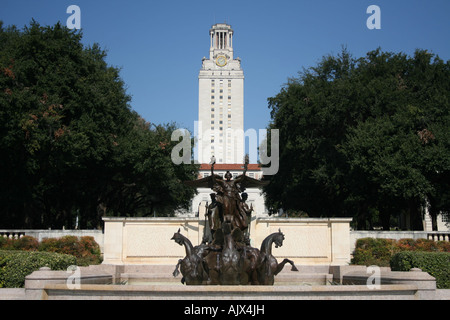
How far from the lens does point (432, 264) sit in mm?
17609

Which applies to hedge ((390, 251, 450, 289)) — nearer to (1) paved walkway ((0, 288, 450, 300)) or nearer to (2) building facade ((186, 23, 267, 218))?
(1) paved walkway ((0, 288, 450, 300))

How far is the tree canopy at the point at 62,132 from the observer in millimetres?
32438

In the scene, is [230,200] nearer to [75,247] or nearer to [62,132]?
[75,247]

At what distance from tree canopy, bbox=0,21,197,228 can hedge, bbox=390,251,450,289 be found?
2310 cm

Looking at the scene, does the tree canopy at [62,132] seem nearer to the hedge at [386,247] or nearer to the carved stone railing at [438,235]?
the hedge at [386,247]

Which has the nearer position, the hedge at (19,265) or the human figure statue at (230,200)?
the hedge at (19,265)

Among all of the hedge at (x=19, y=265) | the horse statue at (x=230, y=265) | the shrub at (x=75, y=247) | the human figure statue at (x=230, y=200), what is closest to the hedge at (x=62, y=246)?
the shrub at (x=75, y=247)

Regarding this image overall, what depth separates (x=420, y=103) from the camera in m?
38.4

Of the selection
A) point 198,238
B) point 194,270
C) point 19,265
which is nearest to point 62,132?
point 198,238

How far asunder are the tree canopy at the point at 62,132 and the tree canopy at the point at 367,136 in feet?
36.0

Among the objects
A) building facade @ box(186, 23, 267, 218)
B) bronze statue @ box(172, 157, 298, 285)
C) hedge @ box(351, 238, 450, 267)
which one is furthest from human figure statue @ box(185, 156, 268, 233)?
building facade @ box(186, 23, 267, 218)

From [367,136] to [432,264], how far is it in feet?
62.8
